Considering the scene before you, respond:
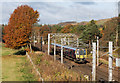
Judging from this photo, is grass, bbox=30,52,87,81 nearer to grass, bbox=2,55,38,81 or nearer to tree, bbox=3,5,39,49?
grass, bbox=2,55,38,81

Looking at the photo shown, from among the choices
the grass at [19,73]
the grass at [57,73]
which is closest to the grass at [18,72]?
the grass at [19,73]

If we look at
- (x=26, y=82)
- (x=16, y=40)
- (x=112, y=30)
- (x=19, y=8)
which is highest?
(x=19, y=8)

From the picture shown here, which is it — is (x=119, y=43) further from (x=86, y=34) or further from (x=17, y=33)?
(x=17, y=33)

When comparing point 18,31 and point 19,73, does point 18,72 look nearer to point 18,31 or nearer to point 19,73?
point 19,73

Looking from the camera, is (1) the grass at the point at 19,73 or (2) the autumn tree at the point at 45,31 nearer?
(1) the grass at the point at 19,73

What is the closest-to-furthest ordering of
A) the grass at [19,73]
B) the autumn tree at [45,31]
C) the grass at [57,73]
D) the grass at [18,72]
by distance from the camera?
the grass at [57,73] → the grass at [19,73] → the grass at [18,72] → the autumn tree at [45,31]

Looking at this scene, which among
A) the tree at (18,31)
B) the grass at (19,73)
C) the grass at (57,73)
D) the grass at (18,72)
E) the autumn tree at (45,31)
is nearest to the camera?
the grass at (57,73)

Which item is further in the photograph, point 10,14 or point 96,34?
point 96,34

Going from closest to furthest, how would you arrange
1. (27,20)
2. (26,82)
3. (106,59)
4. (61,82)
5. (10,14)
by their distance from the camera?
(61,82)
(26,82)
(106,59)
(27,20)
(10,14)

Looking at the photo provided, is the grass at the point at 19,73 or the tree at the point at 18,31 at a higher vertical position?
the tree at the point at 18,31

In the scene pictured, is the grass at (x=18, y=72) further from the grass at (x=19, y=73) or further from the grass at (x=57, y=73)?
the grass at (x=57, y=73)

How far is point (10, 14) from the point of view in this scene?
35.4 metres

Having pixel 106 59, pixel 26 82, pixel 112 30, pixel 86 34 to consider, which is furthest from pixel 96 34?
pixel 26 82

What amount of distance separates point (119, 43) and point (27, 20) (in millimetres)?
22933
